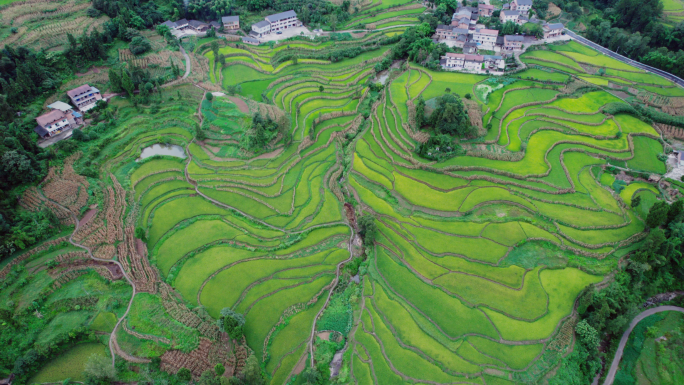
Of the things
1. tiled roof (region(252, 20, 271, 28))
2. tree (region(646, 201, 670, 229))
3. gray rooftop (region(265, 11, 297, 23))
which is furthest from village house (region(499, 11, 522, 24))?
tree (region(646, 201, 670, 229))

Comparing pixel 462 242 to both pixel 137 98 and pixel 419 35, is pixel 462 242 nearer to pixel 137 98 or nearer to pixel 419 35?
pixel 419 35

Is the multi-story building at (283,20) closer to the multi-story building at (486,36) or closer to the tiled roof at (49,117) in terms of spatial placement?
the multi-story building at (486,36)

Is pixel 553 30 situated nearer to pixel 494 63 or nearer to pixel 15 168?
pixel 494 63

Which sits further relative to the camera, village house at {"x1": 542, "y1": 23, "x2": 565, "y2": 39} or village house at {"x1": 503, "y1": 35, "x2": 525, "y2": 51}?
village house at {"x1": 542, "y1": 23, "x2": 565, "y2": 39}

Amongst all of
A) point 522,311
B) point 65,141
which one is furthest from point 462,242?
point 65,141

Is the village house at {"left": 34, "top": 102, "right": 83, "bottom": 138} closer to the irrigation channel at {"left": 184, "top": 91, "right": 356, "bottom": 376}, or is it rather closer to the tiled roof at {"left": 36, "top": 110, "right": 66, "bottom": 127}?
the tiled roof at {"left": 36, "top": 110, "right": 66, "bottom": 127}

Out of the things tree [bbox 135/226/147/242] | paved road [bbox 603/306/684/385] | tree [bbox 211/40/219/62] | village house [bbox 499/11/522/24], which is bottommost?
paved road [bbox 603/306/684/385]
